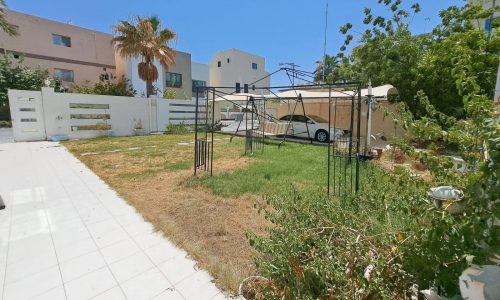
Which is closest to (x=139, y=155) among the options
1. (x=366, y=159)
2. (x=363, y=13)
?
(x=366, y=159)

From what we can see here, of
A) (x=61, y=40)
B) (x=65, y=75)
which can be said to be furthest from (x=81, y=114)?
(x=61, y=40)

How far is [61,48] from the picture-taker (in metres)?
20.7

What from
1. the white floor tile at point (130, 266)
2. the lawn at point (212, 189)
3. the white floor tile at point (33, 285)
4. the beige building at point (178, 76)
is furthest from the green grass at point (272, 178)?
the beige building at point (178, 76)

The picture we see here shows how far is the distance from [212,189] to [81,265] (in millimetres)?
2477

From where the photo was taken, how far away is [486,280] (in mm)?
1109

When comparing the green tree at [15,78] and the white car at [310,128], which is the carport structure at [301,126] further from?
the green tree at [15,78]

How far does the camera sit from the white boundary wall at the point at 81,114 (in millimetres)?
10209

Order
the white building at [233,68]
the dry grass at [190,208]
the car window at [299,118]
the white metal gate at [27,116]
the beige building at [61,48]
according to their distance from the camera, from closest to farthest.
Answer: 1. the dry grass at [190,208]
2. the white metal gate at [27,116]
3. the car window at [299,118]
4. the beige building at [61,48]
5. the white building at [233,68]

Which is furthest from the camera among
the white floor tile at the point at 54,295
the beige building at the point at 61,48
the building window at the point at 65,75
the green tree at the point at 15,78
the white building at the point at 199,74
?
the white building at the point at 199,74

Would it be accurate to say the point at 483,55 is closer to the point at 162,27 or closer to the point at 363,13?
the point at 363,13

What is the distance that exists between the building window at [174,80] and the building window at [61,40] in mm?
8123

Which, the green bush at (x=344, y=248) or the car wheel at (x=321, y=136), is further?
the car wheel at (x=321, y=136)

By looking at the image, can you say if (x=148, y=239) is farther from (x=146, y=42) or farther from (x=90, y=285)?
(x=146, y=42)

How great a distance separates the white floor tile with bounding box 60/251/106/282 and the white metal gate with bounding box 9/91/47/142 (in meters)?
10.6
